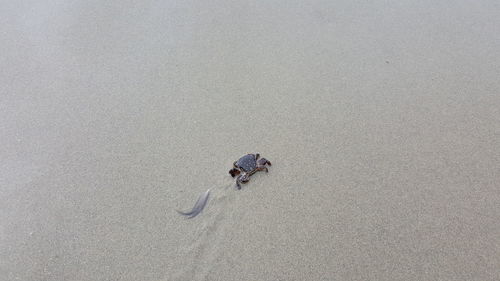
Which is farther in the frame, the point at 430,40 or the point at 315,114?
the point at 430,40

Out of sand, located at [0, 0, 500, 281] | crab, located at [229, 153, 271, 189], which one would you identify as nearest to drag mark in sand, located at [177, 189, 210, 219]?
sand, located at [0, 0, 500, 281]

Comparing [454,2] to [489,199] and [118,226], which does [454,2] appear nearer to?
[489,199]

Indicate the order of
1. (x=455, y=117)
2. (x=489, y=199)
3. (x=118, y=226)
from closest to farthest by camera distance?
(x=118, y=226), (x=489, y=199), (x=455, y=117)

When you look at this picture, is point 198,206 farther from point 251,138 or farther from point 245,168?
point 251,138

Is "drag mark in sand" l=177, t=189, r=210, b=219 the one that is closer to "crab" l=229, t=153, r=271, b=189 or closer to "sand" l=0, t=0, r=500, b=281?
"sand" l=0, t=0, r=500, b=281

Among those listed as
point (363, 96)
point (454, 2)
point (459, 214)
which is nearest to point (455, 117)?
point (363, 96)

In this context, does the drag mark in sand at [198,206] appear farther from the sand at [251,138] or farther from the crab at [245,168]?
the crab at [245,168]

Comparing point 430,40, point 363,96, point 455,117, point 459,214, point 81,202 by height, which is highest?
point 430,40

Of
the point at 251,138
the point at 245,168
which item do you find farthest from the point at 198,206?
the point at 251,138
